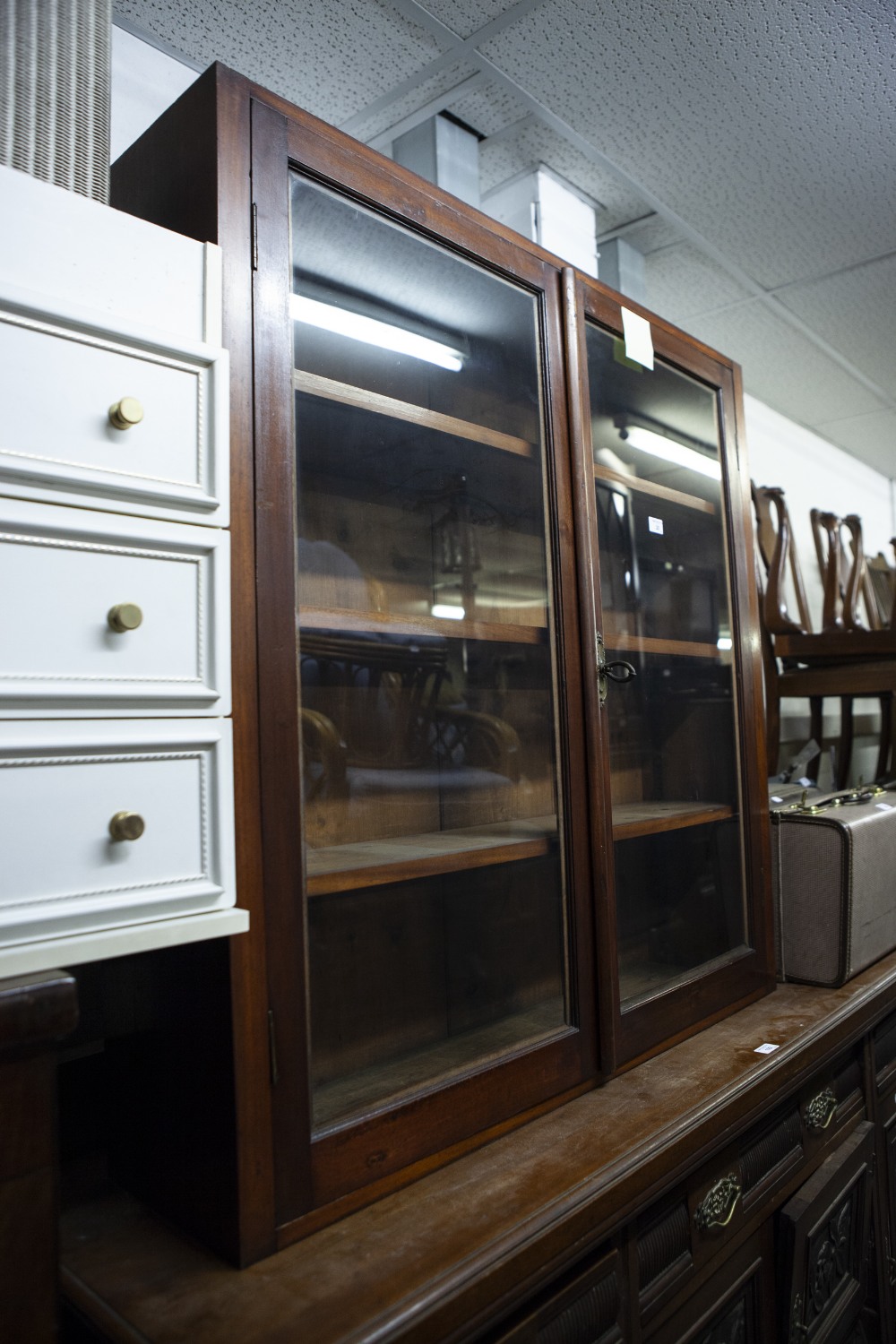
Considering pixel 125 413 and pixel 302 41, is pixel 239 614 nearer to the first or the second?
pixel 125 413

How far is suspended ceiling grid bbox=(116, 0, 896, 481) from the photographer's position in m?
1.36

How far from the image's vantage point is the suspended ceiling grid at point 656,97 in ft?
4.45

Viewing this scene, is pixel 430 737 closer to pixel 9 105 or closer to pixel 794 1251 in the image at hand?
pixel 9 105

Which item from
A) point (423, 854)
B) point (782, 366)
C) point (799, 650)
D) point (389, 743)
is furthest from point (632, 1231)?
point (782, 366)

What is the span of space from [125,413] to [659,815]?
1.01 m

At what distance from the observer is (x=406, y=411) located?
113 cm

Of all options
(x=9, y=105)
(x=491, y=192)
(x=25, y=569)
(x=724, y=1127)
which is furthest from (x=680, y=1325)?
(x=491, y=192)

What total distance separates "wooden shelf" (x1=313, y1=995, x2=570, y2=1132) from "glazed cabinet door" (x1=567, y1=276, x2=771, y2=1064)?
4.9 inches

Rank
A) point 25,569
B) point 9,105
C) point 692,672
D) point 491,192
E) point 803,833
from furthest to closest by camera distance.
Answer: point 491,192 → point 803,833 → point 692,672 → point 9,105 → point 25,569

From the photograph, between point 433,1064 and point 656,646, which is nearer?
point 433,1064

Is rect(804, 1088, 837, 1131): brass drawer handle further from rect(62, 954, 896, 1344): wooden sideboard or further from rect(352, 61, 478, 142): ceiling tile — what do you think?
rect(352, 61, 478, 142): ceiling tile

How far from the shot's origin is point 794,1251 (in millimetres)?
1279

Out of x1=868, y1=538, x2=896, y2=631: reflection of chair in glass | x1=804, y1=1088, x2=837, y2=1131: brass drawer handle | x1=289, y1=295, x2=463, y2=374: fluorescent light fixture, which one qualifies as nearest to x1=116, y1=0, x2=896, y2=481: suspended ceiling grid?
x1=289, y1=295, x2=463, y2=374: fluorescent light fixture

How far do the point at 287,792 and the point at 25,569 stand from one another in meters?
0.32
